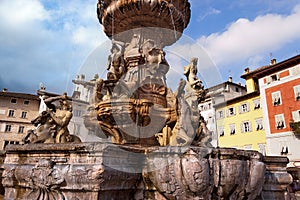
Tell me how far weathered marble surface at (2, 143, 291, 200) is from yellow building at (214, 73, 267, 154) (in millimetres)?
24810

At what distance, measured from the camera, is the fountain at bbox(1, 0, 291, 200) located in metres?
3.85

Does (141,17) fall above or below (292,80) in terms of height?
below

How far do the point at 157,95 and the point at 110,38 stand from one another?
134 inches

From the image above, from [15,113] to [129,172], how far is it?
3724 centimetres

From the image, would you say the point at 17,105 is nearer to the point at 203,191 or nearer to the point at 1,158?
the point at 1,158

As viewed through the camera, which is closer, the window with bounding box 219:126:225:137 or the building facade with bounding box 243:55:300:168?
the building facade with bounding box 243:55:300:168

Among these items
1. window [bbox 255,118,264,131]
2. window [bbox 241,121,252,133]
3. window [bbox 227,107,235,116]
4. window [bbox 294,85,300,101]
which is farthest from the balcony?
window [bbox 227,107,235,116]

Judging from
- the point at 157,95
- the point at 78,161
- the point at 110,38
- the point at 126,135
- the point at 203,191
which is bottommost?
the point at 203,191

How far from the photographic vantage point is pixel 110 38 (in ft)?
30.7

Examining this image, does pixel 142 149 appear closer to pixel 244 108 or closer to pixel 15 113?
pixel 244 108

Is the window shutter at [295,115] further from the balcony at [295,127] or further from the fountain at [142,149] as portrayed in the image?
the fountain at [142,149]

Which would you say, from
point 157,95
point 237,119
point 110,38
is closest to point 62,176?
point 157,95

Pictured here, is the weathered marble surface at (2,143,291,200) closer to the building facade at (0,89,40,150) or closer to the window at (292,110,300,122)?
the window at (292,110,300,122)

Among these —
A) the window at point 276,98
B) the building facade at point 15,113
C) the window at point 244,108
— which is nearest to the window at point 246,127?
the window at point 244,108
